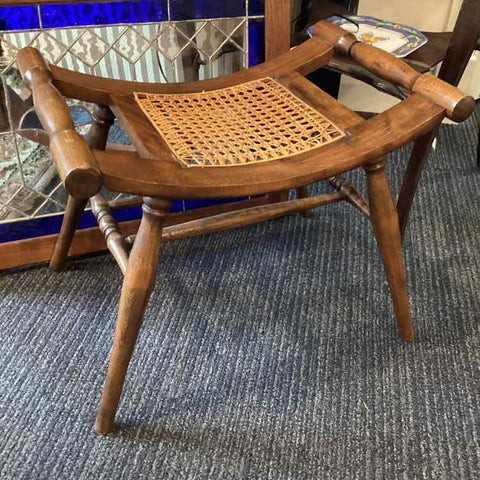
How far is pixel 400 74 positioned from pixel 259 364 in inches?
18.5

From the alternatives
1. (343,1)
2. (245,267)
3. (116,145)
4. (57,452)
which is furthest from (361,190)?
(57,452)

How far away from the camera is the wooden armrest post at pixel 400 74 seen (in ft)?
2.36

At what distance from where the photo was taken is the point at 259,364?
0.87 metres

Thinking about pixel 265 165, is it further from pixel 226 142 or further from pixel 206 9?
pixel 206 9

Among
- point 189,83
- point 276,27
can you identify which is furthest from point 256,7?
point 189,83

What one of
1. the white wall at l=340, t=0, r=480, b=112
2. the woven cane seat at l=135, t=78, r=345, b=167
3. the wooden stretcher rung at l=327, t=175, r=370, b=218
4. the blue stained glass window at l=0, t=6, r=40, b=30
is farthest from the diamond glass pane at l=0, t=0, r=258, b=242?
the white wall at l=340, t=0, r=480, b=112

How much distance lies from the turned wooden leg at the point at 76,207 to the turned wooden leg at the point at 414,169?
49cm

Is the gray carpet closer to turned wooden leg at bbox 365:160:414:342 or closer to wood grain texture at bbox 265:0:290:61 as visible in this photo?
turned wooden leg at bbox 365:160:414:342

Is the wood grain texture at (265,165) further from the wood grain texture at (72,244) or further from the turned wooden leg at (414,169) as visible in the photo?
the wood grain texture at (72,244)

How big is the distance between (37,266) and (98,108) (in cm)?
36

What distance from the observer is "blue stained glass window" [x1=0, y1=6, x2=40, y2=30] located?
833mm

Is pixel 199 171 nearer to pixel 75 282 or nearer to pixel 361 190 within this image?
pixel 75 282

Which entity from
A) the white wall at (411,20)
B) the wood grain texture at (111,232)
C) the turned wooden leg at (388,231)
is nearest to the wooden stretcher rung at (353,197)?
the turned wooden leg at (388,231)

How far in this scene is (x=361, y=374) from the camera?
859 mm
